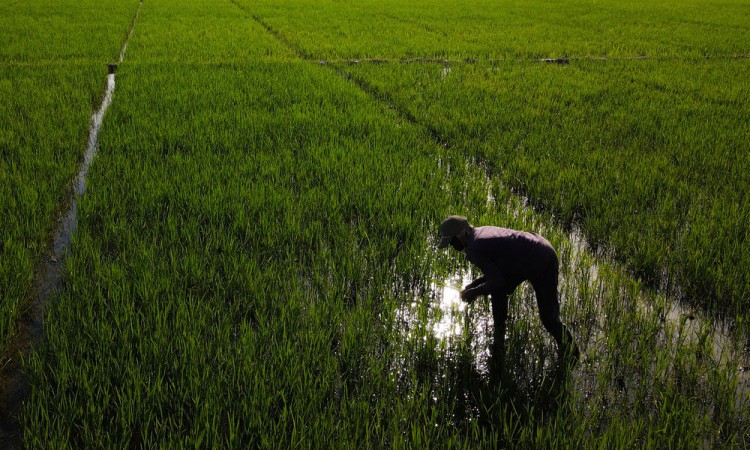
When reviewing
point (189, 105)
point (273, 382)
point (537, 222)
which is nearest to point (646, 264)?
point (537, 222)

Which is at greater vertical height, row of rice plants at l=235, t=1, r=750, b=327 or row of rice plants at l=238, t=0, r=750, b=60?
row of rice plants at l=238, t=0, r=750, b=60

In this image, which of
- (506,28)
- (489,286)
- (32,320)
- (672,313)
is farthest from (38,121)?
(506,28)

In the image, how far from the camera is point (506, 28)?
1228cm

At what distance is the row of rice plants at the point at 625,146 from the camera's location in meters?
2.74

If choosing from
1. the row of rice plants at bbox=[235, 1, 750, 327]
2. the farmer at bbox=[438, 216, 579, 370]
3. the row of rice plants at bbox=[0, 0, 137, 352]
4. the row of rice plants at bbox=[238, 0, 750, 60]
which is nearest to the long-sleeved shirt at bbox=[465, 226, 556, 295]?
the farmer at bbox=[438, 216, 579, 370]

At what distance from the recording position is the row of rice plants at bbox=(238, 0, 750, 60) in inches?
373

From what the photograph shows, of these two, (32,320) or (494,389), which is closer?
(494,389)

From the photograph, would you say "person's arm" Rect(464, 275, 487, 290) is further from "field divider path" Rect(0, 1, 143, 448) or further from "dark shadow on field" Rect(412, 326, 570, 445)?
"field divider path" Rect(0, 1, 143, 448)

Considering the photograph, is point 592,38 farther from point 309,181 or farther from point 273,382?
point 273,382

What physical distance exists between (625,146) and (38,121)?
527 cm

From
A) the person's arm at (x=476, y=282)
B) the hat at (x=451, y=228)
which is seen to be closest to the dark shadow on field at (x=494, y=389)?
the person's arm at (x=476, y=282)

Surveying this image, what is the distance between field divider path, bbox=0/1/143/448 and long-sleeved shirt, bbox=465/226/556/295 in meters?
1.62

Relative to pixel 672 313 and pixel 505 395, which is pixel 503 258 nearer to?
pixel 505 395

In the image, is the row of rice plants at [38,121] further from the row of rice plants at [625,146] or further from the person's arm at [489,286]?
the row of rice plants at [625,146]
